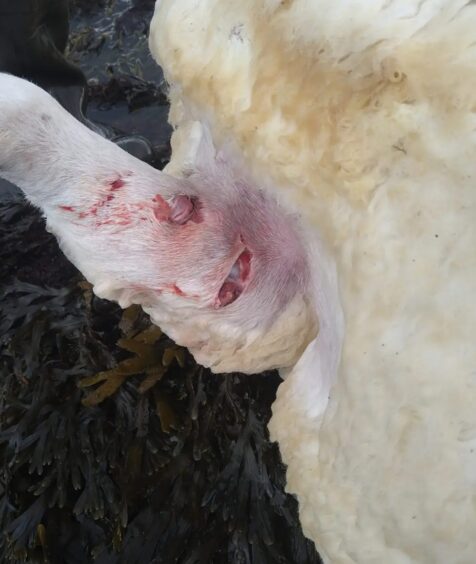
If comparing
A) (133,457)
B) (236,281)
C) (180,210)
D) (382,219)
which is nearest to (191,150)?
(180,210)

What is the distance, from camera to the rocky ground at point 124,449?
1955mm

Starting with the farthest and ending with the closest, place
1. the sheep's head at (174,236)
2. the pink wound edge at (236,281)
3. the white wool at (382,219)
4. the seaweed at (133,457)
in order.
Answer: the seaweed at (133,457), the pink wound edge at (236,281), the sheep's head at (174,236), the white wool at (382,219)

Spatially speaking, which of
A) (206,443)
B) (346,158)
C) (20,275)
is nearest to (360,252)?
(346,158)

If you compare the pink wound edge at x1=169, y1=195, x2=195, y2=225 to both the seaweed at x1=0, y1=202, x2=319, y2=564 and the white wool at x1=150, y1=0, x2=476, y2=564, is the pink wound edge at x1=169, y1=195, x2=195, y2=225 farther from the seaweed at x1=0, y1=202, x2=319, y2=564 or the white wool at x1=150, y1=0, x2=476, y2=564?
the seaweed at x1=0, y1=202, x2=319, y2=564

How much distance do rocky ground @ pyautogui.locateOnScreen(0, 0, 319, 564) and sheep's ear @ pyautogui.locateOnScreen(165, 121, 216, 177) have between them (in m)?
0.71

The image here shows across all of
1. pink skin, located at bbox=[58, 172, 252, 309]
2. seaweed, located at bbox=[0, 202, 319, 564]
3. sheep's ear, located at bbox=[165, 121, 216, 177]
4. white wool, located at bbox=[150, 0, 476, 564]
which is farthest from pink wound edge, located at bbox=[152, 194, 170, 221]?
seaweed, located at bbox=[0, 202, 319, 564]

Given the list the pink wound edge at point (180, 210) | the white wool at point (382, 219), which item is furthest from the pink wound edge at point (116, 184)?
the white wool at point (382, 219)

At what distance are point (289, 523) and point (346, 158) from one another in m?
1.30

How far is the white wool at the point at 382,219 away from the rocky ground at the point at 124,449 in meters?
0.80

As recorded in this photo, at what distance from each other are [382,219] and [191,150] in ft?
2.60

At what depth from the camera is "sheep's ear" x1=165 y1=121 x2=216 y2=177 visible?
156 cm

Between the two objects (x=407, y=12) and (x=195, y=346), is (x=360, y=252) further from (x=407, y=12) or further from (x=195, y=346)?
(x=195, y=346)

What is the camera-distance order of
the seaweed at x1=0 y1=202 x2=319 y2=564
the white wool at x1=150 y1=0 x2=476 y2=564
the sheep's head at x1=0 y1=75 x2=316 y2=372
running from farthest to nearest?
the seaweed at x1=0 y1=202 x2=319 y2=564
the sheep's head at x1=0 y1=75 x2=316 y2=372
the white wool at x1=150 y1=0 x2=476 y2=564

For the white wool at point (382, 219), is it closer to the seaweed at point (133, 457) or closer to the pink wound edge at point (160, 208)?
the pink wound edge at point (160, 208)
